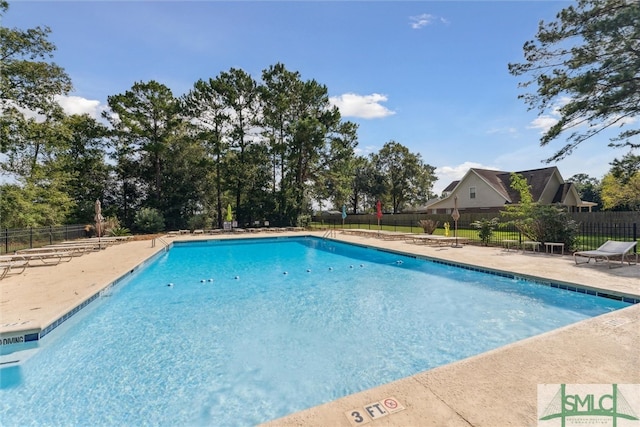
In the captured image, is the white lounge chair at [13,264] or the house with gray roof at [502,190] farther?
the house with gray roof at [502,190]

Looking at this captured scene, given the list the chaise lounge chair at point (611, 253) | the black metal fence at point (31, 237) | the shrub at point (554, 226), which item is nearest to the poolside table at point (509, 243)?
the shrub at point (554, 226)

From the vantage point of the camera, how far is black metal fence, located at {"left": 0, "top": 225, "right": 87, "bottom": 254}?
1283 centimetres

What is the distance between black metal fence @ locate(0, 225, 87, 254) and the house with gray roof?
26.1m

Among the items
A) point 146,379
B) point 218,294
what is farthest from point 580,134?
point 146,379

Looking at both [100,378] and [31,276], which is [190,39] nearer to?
[31,276]

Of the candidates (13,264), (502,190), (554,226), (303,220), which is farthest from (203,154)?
(502,190)

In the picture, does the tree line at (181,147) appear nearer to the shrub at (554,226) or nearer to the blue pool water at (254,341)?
the shrub at (554,226)

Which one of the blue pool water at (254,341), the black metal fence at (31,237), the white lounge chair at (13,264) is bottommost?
the blue pool water at (254,341)

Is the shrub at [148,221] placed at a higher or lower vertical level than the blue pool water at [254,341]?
higher

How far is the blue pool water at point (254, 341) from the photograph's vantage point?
3.40 metres

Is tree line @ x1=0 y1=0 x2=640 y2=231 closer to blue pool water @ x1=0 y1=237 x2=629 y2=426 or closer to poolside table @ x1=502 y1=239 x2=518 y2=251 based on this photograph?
poolside table @ x1=502 y1=239 x2=518 y2=251

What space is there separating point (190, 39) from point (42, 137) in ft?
50.2

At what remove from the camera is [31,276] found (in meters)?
8.04

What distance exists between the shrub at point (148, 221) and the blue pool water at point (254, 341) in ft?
47.6
